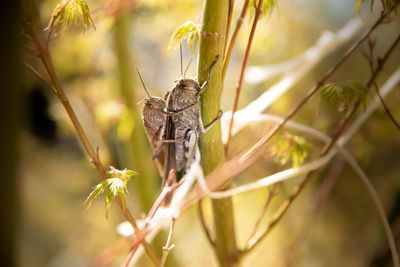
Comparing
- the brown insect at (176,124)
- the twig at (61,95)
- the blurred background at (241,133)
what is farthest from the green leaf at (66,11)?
the blurred background at (241,133)

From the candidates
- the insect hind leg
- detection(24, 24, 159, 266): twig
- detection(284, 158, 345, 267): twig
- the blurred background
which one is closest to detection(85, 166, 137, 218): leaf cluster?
detection(24, 24, 159, 266): twig

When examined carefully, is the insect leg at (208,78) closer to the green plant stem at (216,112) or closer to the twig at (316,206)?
the green plant stem at (216,112)

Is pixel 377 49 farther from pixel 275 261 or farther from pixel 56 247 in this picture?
pixel 56 247

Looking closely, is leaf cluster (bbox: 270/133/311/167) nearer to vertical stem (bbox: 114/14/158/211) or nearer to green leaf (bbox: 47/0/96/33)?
green leaf (bbox: 47/0/96/33)

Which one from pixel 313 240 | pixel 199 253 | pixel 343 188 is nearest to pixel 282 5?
pixel 343 188

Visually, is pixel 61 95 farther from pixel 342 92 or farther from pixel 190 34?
pixel 342 92

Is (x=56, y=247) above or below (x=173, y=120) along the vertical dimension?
below

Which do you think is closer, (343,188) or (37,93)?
(343,188)

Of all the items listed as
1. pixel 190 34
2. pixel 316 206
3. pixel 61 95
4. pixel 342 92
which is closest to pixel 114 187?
pixel 61 95
